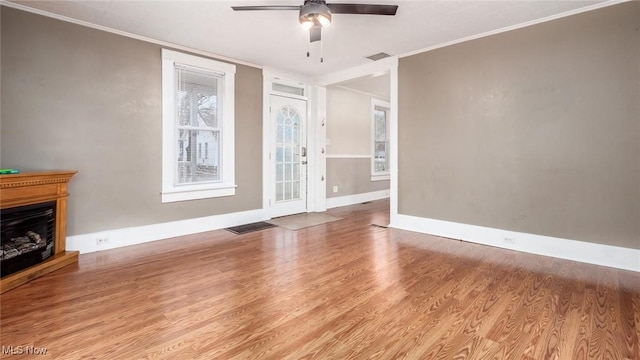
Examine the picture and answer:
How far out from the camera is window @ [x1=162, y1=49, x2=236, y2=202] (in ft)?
12.6

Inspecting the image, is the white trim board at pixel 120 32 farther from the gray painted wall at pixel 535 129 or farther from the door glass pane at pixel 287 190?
the gray painted wall at pixel 535 129

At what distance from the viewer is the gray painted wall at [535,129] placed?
280 cm

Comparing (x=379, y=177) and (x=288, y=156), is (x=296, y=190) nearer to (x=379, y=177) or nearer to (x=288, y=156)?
(x=288, y=156)

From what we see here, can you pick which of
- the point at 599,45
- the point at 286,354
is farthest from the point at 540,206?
the point at 286,354

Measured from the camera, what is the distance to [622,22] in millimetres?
2768

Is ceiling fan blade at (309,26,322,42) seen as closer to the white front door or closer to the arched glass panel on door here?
the white front door

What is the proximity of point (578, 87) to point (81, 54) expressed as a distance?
5.08 m

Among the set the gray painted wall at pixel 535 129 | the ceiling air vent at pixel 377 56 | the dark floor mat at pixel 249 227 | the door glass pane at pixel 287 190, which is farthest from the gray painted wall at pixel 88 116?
the gray painted wall at pixel 535 129

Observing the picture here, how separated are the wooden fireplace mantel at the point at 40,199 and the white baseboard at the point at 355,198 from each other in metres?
3.99

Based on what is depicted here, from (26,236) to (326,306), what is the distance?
2.64 metres

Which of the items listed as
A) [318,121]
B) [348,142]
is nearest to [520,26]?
[318,121]

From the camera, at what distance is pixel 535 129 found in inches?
128

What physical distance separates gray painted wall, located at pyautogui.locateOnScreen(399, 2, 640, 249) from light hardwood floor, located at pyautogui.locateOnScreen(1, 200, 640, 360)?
54 centimetres

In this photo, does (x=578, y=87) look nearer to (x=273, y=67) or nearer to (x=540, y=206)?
(x=540, y=206)
